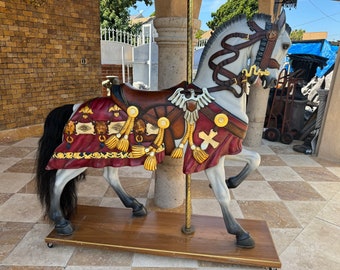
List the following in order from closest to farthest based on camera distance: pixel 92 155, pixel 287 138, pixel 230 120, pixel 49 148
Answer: pixel 230 120 < pixel 92 155 < pixel 49 148 < pixel 287 138

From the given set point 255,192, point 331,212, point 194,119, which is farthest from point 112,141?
point 331,212

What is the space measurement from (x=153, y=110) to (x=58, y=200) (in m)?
0.91

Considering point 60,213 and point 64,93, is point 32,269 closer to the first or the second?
point 60,213

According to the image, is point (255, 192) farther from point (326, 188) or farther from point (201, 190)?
point (326, 188)

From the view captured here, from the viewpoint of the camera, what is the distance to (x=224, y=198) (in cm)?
172

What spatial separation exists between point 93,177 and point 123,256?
1.44 m

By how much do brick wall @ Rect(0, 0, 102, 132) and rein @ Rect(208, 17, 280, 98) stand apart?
12.1ft

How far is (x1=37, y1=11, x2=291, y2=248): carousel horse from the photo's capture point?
153cm

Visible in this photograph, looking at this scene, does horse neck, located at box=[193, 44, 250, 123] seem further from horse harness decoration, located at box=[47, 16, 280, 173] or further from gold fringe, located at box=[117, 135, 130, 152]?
gold fringe, located at box=[117, 135, 130, 152]

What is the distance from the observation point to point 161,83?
229cm

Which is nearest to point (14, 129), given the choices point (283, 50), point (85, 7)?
point (85, 7)

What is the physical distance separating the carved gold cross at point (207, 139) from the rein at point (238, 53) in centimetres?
26

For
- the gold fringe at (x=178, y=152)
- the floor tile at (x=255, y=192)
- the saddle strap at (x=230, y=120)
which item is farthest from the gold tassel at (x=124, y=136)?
the floor tile at (x=255, y=192)

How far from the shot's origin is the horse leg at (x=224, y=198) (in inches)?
66.9
